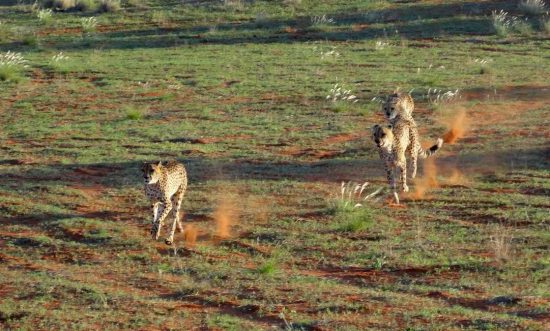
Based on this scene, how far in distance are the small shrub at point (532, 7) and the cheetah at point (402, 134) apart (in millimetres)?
18580

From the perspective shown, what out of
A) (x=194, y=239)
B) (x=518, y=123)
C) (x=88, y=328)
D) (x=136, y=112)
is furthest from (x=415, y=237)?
(x=136, y=112)

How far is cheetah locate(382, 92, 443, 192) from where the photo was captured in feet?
56.7

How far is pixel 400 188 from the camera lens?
1762 cm

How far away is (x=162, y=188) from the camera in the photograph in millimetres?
14766

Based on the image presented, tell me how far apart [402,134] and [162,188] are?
432cm

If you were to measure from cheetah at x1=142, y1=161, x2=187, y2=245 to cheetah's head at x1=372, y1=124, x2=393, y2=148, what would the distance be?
311cm

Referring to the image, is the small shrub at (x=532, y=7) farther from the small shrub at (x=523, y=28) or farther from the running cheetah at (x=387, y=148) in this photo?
the running cheetah at (x=387, y=148)

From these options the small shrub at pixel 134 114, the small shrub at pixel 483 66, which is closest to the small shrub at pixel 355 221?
the small shrub at pixel 134 114

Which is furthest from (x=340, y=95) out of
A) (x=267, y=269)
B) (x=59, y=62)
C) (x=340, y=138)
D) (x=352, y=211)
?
(x=267, y=269)

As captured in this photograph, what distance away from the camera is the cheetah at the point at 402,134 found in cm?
1730

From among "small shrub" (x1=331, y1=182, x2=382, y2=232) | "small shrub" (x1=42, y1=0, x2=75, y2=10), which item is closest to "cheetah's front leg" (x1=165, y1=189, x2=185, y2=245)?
"small shrub" (x1=331, y1=182, x2=382, y2=232)

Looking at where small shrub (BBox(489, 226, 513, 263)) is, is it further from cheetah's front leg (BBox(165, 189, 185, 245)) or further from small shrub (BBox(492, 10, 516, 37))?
small shrub (BBox(492, 10, 516, 37))

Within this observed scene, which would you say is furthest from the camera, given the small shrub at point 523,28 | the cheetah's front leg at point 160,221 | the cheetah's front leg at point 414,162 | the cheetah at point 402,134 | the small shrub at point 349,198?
the small shrub at point 523,28

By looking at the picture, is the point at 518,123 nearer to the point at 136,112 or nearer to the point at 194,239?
the point at 136,112
